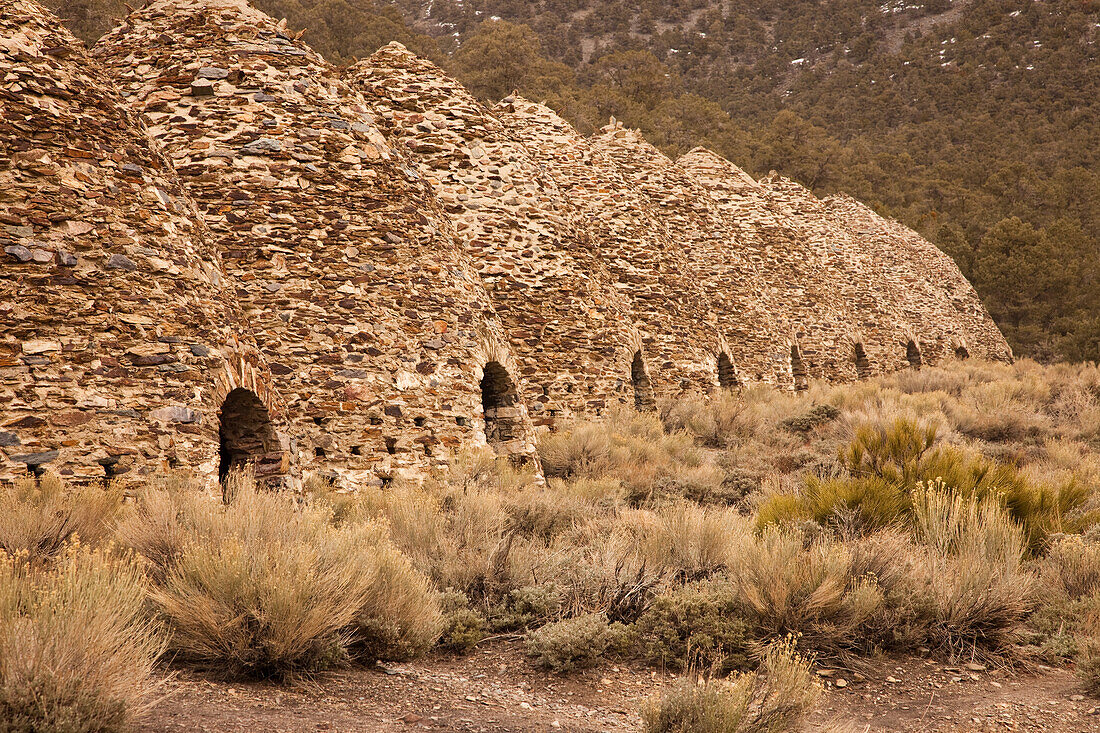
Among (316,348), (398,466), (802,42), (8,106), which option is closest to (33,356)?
(8,106)

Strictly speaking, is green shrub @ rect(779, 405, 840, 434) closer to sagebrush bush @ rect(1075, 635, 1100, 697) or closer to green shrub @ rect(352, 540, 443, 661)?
sagebrush bush @ rect(1075, 635, 1100, 697)

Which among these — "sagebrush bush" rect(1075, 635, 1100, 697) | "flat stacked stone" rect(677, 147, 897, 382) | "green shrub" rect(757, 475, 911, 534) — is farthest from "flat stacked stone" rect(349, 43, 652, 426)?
"flat stacked stone" rect(677, 147, 897, 382)

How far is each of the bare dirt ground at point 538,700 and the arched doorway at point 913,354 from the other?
30.1 meters

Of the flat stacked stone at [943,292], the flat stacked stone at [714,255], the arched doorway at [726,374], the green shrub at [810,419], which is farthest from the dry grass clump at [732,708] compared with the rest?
the flat stacked stone at [943,292]

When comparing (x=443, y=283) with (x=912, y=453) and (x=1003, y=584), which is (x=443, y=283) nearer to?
(x=912, y=453)

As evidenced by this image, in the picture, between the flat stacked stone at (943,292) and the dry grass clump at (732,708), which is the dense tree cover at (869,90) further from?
the dry grass clump at (732,708)

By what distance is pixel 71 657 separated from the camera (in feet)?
9.41

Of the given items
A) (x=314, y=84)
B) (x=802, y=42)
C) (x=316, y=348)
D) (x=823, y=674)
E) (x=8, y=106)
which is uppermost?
(x=802, y=42)

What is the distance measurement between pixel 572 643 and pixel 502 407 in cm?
661

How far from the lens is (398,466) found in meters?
8.94

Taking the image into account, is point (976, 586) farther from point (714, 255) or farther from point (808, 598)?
point (714, 255)

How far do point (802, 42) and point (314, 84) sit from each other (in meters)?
95.6

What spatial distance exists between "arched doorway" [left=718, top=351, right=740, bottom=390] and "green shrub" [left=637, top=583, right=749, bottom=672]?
1568 cm

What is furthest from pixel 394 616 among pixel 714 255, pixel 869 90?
pixel 869 90
